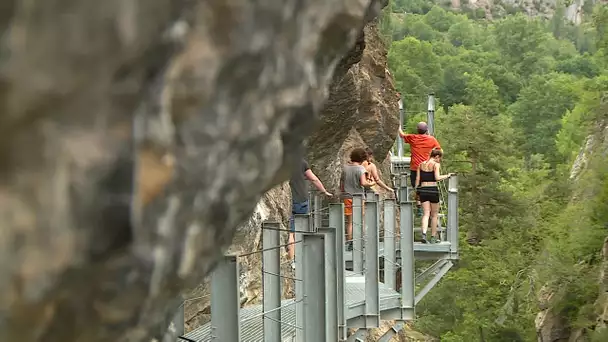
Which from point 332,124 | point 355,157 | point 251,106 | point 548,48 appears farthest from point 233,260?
point 548,48

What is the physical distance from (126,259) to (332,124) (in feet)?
33.8

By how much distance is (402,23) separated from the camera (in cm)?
8100

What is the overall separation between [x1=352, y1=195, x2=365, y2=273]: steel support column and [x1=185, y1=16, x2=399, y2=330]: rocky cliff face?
0.67 metres

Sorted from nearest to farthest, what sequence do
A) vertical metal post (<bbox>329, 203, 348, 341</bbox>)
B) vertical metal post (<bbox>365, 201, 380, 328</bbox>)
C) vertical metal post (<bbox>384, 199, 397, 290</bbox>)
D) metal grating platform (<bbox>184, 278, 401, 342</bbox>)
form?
metal grating platform (<bbox>184, 278, 401, 342</bbox>) < vertical metal post (<bbox>329, 203, 348, 341</bbox>) < vertical metal post (<bbox>365, 201, 380, 328</bbox>) < vertical metal post (<bbox>384, 199, 397, 290</bbox>)

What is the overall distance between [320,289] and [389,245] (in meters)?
3.03

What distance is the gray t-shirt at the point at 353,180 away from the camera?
7.76m

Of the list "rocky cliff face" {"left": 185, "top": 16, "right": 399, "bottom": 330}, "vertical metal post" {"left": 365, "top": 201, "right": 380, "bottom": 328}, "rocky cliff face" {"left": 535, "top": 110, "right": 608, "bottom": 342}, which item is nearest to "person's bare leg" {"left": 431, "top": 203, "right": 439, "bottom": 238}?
"rocky cliff face" {"left": 185, "top": 16, "right": 399, "bottom": 330}

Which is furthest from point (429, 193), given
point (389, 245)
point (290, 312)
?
point (290, 312)

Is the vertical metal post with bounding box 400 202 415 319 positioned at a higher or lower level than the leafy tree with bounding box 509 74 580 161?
lower

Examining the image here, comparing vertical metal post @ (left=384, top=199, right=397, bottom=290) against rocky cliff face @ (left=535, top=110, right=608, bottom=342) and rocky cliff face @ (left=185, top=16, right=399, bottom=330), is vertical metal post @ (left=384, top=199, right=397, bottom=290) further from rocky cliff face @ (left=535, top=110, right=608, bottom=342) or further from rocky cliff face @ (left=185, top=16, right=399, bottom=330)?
rocky cliff face @ (left=535, top=110, right=608, bottom=342)

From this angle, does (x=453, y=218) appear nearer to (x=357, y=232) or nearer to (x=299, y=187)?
A: (x=357, y=232)

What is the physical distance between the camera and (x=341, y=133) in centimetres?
1252

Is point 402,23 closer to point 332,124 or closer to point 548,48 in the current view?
point 548,48

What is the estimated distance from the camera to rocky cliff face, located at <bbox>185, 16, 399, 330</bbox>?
23.3ft
